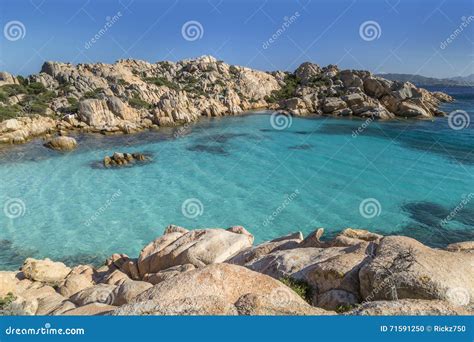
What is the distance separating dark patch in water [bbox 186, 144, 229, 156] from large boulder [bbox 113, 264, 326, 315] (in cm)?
3391

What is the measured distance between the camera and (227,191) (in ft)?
93.8

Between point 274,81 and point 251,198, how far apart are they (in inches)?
3462

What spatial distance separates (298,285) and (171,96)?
6489 cm

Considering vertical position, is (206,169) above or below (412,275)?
above

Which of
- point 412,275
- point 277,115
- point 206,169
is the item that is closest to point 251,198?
point 206,169

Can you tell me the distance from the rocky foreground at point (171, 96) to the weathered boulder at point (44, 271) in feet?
95.7

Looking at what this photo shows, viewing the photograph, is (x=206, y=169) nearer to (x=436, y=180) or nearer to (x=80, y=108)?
(x=436, y=180)

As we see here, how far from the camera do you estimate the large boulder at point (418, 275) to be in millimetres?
7008

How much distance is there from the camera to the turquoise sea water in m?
21.3

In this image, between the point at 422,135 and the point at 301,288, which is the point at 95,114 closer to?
the point at 422,135

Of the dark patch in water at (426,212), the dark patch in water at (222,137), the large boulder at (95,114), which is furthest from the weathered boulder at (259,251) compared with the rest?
the large boulder at (95,114)

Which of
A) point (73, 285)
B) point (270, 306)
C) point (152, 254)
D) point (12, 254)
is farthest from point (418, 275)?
point (12, 254)

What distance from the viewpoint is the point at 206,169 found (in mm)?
34656

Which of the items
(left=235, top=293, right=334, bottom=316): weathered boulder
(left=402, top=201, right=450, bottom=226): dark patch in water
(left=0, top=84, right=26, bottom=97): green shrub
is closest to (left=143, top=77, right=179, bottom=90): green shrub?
(left=0, top=84, right=26, bottom=97): green shrub
